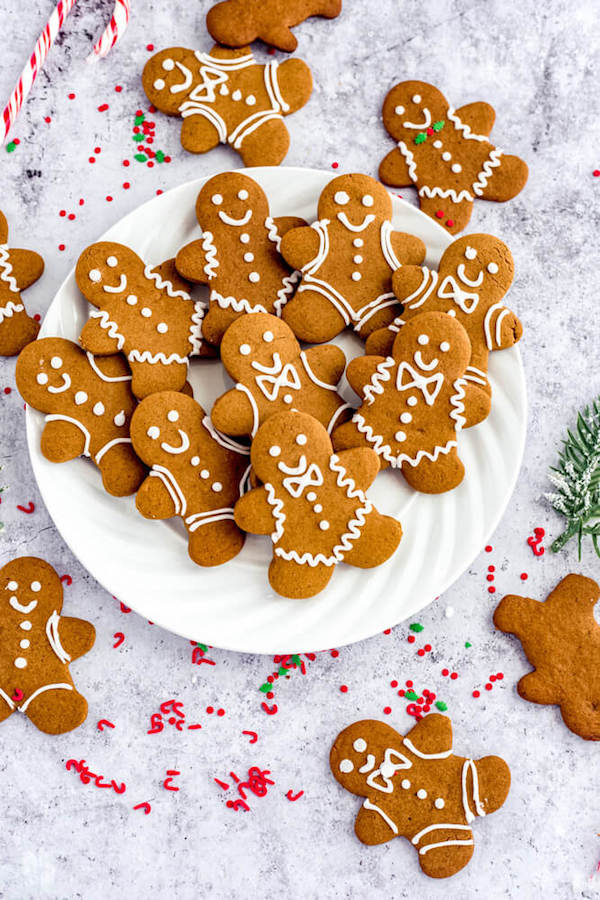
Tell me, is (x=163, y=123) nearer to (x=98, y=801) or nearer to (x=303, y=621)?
(x=303, y=621)

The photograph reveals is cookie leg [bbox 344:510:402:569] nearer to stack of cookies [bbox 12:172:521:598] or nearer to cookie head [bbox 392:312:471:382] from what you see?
stack of cookies [bbox 12:172:521:598]

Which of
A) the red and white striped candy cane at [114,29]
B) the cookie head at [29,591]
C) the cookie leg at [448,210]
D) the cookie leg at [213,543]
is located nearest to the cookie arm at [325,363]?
the cookie leg at [213,543]

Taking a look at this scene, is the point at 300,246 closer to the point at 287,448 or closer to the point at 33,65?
the point at 287,448

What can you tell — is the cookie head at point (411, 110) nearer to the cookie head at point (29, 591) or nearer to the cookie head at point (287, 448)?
the cookie head at point (287, 448)

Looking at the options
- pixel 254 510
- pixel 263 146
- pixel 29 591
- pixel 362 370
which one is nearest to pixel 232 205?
pixel 263 146

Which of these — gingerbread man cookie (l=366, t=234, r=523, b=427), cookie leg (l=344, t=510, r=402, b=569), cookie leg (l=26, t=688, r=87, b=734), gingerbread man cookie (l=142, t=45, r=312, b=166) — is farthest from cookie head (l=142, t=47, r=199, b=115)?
cookie leg (l=26, t=688, r=87, b=734)
